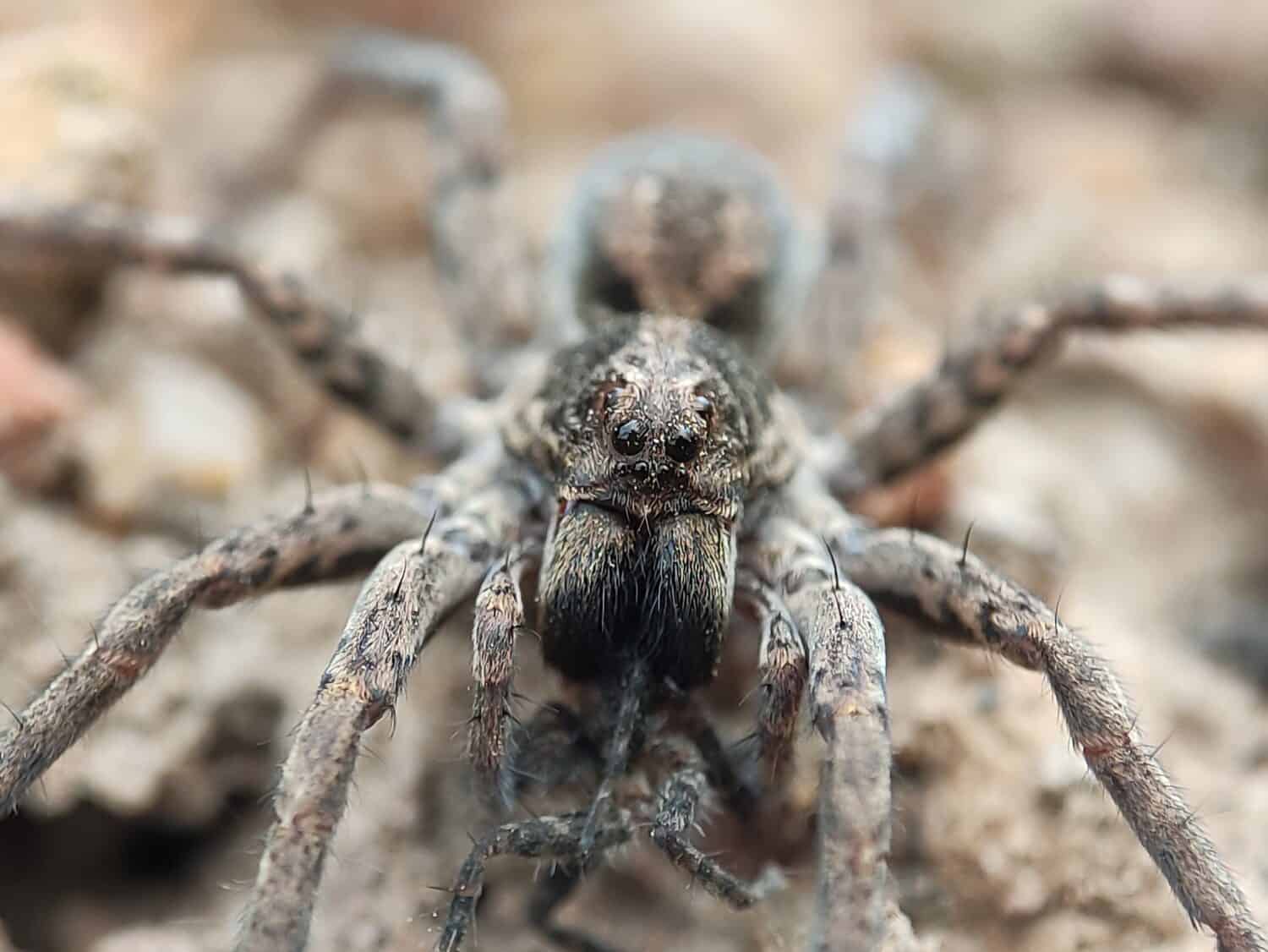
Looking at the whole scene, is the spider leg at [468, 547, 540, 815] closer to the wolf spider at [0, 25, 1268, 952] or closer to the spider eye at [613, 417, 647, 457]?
the wolf spider at [0, 25, 1268, 952]

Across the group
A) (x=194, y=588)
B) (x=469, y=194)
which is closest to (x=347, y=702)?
(x=194, y=588)

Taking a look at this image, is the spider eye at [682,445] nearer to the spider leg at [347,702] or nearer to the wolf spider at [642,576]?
Answer: the wolf spider at [642,576]

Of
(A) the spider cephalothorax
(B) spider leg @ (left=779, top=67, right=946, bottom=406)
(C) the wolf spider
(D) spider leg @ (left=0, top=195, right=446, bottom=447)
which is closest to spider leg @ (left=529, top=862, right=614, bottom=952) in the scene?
(C) the wolf spider

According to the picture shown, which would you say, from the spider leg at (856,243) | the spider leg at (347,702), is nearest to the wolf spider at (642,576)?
the spider leg at (347,702)

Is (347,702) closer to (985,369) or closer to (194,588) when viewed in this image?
(194,588)

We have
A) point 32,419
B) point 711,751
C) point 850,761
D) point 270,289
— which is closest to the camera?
point 850,761

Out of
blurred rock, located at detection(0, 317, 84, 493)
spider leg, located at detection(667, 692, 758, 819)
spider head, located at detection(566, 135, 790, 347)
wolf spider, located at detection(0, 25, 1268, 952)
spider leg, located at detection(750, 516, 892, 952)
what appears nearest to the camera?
spider leg, located at detection(750, 516, 892, 952)

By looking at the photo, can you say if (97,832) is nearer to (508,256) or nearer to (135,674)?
(135,674)

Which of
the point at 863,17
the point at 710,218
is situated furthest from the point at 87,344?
the point at 863,17
